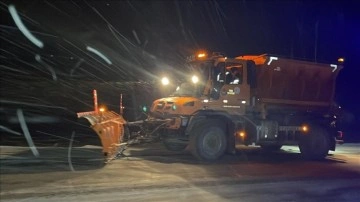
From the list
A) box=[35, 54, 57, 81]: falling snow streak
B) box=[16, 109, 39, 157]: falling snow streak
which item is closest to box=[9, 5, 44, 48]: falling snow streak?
box=[35, 54, 57, 81]: falling snow streak

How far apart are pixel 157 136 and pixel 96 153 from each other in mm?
1969

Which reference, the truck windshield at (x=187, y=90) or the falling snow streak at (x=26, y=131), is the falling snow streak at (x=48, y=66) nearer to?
the falling snow streak at (x=26, y=131)

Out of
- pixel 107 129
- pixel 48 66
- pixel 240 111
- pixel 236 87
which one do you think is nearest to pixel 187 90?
pixel 236 87

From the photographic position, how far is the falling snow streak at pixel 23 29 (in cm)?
3149

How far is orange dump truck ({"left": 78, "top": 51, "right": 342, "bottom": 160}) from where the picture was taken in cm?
1323

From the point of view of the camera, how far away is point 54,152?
43.8ft

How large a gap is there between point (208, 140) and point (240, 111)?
1.52m

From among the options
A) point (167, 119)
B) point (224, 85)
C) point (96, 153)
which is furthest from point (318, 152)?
point (96, 153)

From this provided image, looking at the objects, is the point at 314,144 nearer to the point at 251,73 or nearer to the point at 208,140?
the point at 251,73

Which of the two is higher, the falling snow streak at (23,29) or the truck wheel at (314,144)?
the falling snow streak at (23,29)

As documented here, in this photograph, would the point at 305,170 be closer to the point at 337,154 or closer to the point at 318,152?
the point at 318,152

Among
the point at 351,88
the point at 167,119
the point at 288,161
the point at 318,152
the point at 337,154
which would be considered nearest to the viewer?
the point at 167,119

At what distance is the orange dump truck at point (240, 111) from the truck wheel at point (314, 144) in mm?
34

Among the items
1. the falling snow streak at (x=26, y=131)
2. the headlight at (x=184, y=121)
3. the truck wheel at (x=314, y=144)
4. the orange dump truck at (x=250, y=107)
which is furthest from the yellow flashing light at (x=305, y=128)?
the falling snow streak at (x=26, y=131)
